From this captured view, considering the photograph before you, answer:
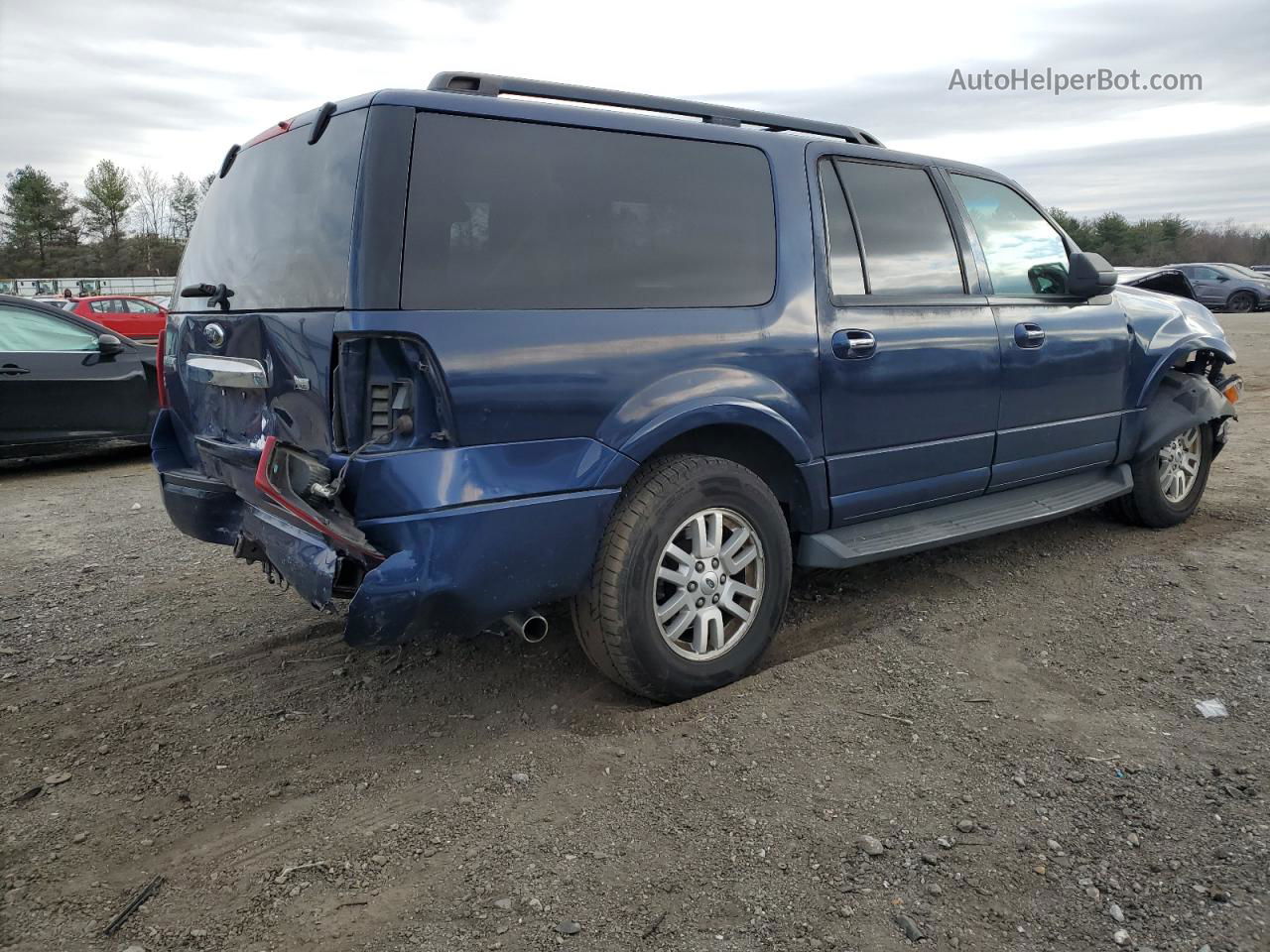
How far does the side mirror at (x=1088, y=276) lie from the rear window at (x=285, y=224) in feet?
11.0

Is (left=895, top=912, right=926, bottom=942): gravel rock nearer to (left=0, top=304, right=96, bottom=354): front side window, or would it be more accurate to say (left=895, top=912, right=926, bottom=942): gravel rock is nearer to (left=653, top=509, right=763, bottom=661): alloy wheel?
(left=653, top=509, right=763, bottom=661): alloy wheel

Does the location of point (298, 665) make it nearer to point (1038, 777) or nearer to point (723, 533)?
point (723, 533)

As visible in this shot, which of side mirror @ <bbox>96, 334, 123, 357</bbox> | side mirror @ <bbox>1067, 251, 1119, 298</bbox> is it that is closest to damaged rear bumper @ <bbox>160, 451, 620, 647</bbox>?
side mirror @ <bbox>1067, 251, 1119, 298</bbox>

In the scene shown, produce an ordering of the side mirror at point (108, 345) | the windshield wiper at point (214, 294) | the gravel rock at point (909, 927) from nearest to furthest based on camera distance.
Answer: the gravel rock at point (909, 927) < the windshield wiper at point (214, 294) < the side mirror at point (108, 345)

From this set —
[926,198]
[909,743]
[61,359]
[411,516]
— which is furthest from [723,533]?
[61,359]

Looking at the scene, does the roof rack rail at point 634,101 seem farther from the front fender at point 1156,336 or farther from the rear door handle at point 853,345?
the front fender at point 1156,336

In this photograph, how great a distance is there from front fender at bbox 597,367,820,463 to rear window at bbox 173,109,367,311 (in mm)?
949

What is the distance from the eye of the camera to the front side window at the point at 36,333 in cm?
755

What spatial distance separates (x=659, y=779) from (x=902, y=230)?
2488mm

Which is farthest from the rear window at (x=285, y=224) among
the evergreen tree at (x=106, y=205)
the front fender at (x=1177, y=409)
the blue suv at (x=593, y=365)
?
the evergreen tree at (x=106, y=205)

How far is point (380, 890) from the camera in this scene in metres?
2.34

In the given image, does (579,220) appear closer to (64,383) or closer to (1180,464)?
(1180,464)

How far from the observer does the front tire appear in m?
3.08

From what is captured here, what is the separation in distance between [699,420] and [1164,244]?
58335mm
